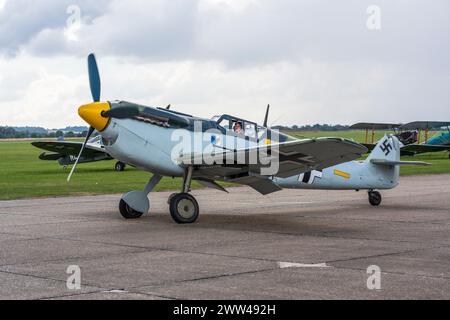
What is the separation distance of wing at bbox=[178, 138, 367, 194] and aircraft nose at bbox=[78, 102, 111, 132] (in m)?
1.49

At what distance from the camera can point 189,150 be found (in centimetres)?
1233

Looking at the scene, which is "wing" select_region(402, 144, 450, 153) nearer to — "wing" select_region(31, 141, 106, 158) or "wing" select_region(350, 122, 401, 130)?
"wing" select_region(350, 122, 401, 130)

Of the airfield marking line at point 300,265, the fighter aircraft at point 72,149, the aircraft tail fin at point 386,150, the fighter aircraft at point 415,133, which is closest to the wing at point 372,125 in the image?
the fighter aircraft at point 415,133

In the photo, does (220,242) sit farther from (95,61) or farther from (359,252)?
(95,61)

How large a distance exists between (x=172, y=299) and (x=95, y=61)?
7560 mm

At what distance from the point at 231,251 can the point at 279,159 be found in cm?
305

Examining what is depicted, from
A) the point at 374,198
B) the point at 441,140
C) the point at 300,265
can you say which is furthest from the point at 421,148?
the point at 300,265

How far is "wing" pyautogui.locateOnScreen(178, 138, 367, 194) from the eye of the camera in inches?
419

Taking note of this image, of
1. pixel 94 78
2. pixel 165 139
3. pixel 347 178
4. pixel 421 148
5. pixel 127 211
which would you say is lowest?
pixel 127 211

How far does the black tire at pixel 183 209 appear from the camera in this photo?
470 inches

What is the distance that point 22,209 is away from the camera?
48.9 ft

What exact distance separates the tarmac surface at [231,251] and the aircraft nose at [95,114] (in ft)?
5.68

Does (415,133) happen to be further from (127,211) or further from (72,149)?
(127,211)

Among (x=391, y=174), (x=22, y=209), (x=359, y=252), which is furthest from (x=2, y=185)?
(x=359, y=252)
